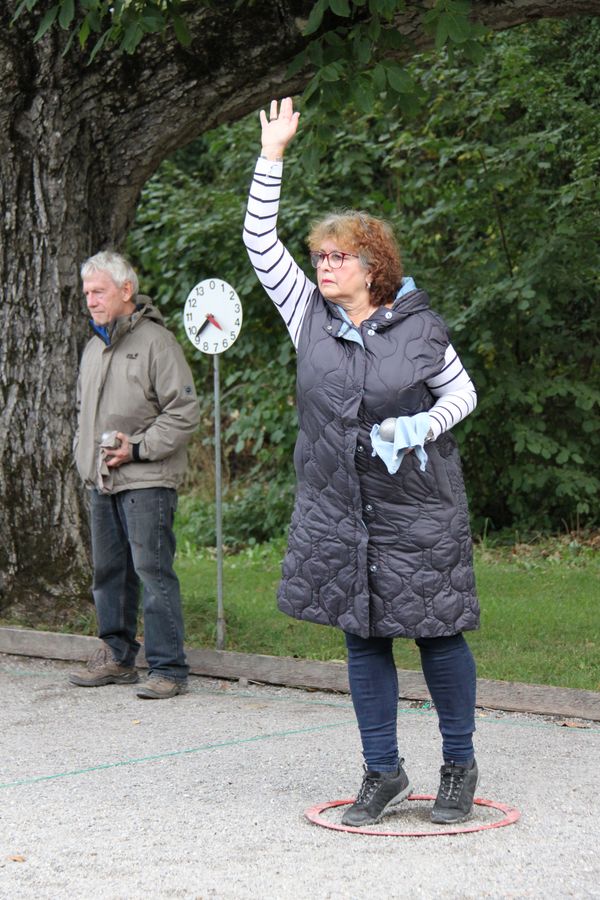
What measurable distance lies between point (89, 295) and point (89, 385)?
1.47 feet

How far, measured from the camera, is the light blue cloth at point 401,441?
4242 millimetres

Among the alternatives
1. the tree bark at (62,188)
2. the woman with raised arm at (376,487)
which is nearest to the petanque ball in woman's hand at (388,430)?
the woman with raised arm at (376,487)

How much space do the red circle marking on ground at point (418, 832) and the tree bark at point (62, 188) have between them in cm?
365

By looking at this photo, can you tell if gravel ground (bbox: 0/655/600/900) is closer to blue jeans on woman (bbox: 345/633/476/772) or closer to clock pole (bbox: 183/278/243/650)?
blue jeans on woman (bbox: 345/633/476/772)

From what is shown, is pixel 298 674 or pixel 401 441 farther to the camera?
pixel 298 674

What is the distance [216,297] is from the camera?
7.74 meters

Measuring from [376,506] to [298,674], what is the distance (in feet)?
9.17

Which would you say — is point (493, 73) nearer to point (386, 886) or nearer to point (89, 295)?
point (89, 295)

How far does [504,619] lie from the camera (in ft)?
29.0

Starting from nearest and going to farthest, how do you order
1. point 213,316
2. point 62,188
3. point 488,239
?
point 213,316 → point 62,188 → point 488,239

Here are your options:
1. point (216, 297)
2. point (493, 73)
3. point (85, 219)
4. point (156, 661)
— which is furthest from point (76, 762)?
point (493, 73)

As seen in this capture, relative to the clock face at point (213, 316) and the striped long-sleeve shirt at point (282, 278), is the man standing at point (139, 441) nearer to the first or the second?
the clock face at point (213, 316)

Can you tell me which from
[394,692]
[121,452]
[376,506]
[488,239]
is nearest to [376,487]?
[376,506]

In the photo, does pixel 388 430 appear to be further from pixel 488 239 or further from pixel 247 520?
pixel 247 520
